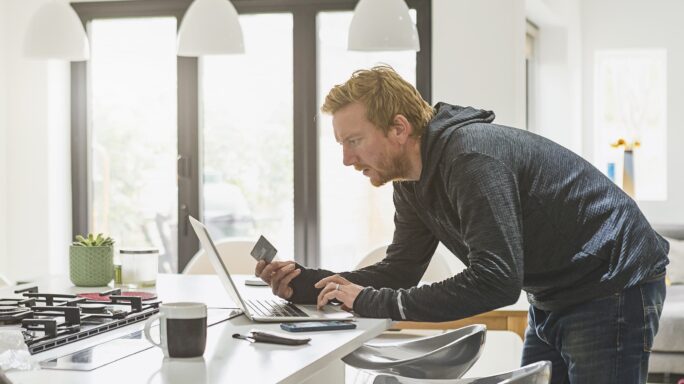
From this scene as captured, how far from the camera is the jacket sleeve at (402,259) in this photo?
2.50 metres

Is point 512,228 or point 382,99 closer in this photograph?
point 512,228

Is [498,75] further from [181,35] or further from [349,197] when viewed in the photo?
[181,35]

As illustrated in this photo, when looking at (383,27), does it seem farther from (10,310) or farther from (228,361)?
(228,361)

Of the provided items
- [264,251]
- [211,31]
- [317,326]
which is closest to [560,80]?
[211,31]

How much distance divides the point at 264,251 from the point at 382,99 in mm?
532

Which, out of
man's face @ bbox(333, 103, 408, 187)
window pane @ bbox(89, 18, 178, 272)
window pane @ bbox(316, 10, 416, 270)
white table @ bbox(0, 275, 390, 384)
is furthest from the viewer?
window pane @ bbox(89, 18, 178, 272)

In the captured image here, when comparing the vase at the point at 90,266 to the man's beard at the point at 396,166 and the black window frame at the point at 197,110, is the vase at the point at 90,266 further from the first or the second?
the black window frame at the point at 197,110

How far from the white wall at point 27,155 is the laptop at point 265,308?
12.5 feet

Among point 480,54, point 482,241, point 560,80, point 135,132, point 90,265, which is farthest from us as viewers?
point 560,80

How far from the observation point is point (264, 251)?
8.20ft

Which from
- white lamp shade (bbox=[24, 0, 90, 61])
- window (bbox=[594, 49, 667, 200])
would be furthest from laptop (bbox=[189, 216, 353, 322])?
window (bbox=[594, 49, 667, 200])

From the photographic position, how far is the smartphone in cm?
209

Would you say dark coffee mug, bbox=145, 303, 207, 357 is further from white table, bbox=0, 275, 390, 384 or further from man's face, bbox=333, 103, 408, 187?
man's face, bbox=333, 103, 408, 187

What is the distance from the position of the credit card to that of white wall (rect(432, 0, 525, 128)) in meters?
3.03
